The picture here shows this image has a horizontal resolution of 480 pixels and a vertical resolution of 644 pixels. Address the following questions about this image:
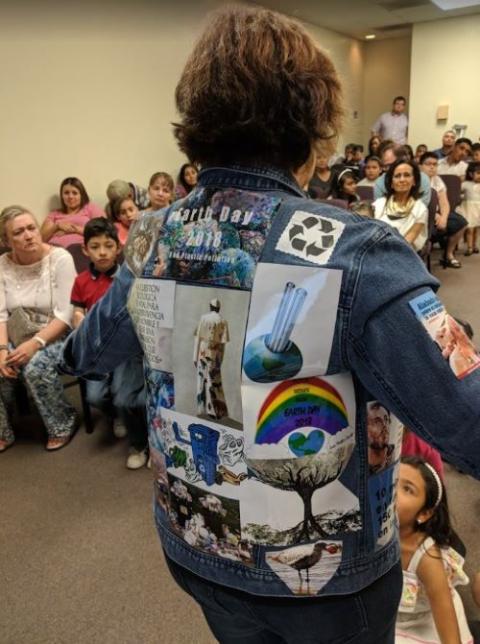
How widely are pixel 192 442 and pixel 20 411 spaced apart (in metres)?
2.62

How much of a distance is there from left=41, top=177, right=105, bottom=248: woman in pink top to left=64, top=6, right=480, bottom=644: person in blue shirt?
12.6ft

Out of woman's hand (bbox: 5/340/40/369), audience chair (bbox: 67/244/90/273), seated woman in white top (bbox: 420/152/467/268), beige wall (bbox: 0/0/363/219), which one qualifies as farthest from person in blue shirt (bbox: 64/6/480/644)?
seated woman in white top (bbox: 420/152/467/268)

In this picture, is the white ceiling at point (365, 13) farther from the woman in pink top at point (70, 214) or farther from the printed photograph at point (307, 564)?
the printed photograph at point (307, 564)

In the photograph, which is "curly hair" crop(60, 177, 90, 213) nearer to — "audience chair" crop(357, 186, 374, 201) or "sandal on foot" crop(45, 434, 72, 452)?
"sandal on foot" crop(45, 434, 72, 452)

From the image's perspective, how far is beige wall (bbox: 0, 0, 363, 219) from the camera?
4391 mm

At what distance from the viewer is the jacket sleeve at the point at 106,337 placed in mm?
809

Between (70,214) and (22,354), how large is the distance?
90.0 inches

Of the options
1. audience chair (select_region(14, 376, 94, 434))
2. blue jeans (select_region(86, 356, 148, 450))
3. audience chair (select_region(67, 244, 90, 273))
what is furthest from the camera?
audience chair (select_region(67, 244, 90, 273))

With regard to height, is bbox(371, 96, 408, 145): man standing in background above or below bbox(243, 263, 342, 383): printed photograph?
above

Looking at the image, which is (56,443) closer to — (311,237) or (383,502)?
(383,502)

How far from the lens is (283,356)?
0.60 meters

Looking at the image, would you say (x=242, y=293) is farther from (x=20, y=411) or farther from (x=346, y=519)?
(x=20, y=411)

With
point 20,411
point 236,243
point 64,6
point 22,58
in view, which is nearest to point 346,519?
point 236,243

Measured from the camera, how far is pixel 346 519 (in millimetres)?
667
